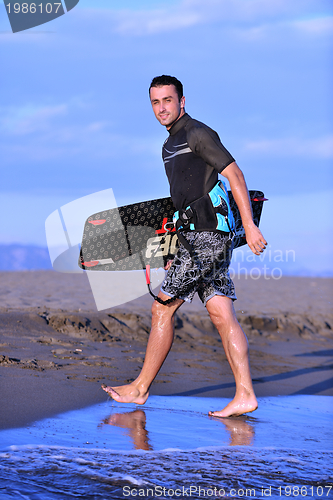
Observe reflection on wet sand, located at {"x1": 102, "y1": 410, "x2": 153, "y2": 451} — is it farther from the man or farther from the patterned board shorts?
the patterned board shorts

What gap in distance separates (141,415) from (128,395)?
0.83ft

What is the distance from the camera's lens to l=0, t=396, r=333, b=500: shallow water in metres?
1.70

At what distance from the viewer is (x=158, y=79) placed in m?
3.11

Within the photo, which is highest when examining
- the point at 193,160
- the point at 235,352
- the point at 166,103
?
the point at 166,103

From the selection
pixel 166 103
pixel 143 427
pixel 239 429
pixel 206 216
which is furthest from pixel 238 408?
pixel 166 103

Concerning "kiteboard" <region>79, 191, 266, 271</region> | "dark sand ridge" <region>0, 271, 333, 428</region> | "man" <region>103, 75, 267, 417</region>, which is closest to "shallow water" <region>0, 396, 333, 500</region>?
"man" <region>103, 75, 267, 417</region>

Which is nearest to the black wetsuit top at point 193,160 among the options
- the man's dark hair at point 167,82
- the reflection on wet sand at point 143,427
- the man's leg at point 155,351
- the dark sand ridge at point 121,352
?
the man's dark hair at point 167,82

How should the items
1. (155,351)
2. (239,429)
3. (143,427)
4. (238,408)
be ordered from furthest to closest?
(155,351) < (238,408) < (239,429) < (143,427)

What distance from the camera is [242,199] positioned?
282cm

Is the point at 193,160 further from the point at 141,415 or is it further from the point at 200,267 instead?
the point at 141,415

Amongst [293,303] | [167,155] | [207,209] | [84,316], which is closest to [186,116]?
[167,155]

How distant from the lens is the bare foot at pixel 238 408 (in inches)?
114

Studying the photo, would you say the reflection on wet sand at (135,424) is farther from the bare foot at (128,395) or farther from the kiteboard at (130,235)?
the kiteboard at (130,235)

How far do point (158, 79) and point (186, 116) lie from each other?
284mm
